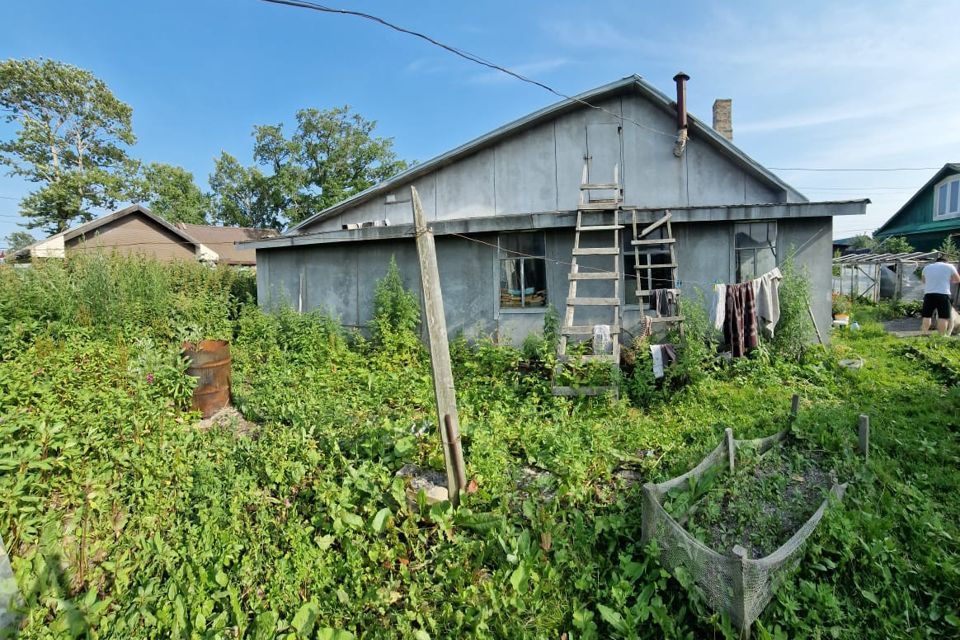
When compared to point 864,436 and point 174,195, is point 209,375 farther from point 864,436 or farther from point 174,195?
point 174,195

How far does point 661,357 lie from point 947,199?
25.1 meters

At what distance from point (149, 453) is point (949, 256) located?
22.1 meters

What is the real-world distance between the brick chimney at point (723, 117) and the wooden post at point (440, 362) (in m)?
10.5

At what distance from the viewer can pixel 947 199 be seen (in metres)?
21.0

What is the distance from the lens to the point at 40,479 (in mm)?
3430

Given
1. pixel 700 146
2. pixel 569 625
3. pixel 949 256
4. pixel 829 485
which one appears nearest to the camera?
pixel 569 625

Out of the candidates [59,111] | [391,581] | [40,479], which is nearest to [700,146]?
[391,581]

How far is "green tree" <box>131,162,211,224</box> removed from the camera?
37844 millimetres

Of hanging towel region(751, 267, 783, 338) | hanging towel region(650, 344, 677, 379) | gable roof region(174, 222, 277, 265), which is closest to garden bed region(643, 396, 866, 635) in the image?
hanging towel region(650, 344, 677, 379)

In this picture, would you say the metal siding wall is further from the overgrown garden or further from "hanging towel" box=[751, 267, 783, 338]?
the overgrown garden

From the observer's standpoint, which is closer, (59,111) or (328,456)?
(328,456)

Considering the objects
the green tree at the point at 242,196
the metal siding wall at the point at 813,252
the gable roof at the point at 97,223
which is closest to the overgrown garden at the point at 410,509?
the metal siding wall at the point at 813,252

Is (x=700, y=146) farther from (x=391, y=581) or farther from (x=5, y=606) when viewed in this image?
(x=5, y=606)

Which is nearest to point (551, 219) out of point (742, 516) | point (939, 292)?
point (742, 516)
